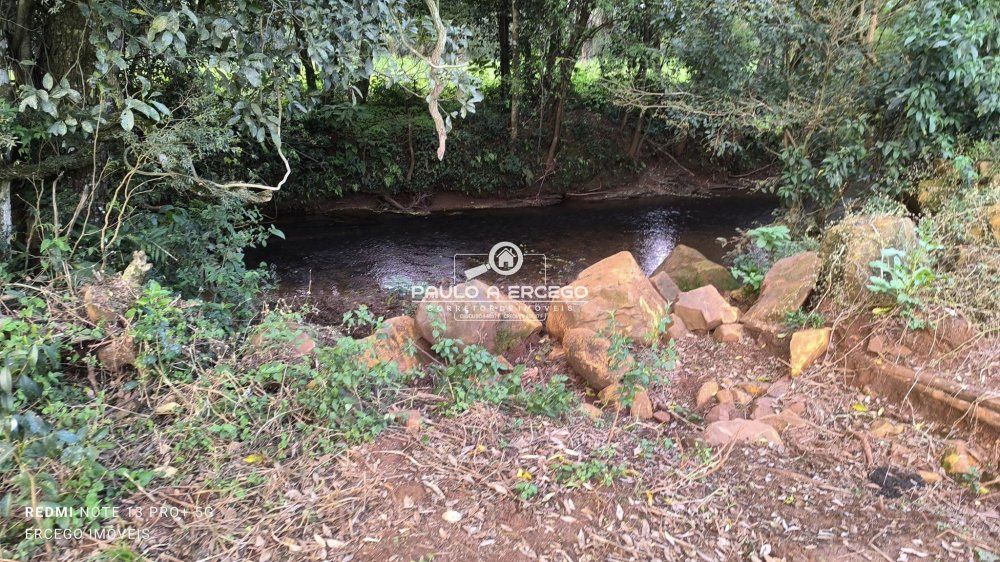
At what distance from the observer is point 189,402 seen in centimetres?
254

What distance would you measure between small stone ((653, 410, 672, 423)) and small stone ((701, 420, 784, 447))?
34 cm

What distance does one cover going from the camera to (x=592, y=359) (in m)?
3.79

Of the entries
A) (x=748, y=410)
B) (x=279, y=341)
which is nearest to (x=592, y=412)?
(x=748, y=410)

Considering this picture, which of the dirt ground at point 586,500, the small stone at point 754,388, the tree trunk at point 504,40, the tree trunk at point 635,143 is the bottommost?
the small stone at point 754,388

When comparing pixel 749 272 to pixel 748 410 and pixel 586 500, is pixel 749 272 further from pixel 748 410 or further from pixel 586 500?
pixel 586 500

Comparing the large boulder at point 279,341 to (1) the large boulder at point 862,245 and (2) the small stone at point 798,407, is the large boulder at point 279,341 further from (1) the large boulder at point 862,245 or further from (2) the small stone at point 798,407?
(1) the large boulder at point 862,245

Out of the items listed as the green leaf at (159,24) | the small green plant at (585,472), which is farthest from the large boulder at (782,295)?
the green leaf at (159,24)

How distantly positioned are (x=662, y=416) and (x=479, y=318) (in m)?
1.56

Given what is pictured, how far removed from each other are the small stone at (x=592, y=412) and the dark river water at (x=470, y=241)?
11.1 ft

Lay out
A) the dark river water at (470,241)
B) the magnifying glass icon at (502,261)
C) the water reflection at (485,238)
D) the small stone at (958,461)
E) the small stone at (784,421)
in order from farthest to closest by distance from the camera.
Result: the magnifying glass icon at (502,261)
the water reflection at (485,238)
the dark river water at (470,241)
the small stone at (784,421)
the small stone at (958,461)

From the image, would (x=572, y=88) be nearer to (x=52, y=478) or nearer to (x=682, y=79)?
(x=682, y=79)

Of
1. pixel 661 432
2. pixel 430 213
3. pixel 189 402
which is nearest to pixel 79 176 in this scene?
pixel 189 402

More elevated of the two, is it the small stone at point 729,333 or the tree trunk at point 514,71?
the tree trunk at point 514,71

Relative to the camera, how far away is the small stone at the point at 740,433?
2.92 metres
